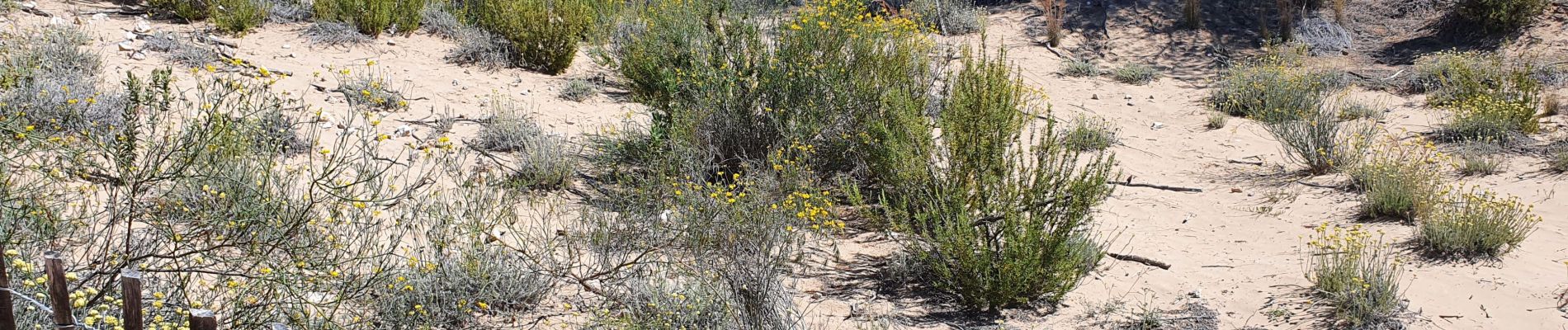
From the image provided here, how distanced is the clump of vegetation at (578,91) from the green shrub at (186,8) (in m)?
2.72

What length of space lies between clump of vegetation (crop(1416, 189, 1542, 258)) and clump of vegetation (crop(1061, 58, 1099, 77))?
5168 mm

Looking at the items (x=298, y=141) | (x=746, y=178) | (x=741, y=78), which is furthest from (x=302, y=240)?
(x=741, y=78)

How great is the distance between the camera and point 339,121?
240 inches

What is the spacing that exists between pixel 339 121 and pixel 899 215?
3415 millimetres

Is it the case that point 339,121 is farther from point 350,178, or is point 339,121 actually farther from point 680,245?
point 680,245

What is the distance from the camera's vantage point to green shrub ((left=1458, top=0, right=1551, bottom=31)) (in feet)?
32.1

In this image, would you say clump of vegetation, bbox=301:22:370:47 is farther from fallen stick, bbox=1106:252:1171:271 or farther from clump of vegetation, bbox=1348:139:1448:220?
clump of vegetation, bbox=1348:139:1448:220

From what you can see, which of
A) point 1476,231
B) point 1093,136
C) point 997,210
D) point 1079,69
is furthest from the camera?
point 1079,69

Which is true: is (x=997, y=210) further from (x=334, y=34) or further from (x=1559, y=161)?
(x=334, y=34)

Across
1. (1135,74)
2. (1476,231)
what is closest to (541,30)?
(1135,74)

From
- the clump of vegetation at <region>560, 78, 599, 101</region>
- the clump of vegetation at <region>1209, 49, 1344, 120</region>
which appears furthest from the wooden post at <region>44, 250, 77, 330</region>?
the clump of vegetation at <region>1209, 49, 1344, 120</region>

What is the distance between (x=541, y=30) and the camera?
321 inches

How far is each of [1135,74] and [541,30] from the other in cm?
564

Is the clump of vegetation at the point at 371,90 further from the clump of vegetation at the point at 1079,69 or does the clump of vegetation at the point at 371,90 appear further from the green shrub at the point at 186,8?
the clump of vegetation at the point at 1079,69
